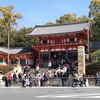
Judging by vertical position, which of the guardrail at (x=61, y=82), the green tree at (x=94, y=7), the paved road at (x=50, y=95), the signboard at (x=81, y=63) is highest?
the green tree at (x=94, y=7)

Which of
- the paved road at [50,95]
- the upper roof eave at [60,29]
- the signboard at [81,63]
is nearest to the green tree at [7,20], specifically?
the upper roof eave at [60,29]

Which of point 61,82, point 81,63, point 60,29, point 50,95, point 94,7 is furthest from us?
point 94,7

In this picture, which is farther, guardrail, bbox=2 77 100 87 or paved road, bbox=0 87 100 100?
guardrail, bbox=2 77 100 87

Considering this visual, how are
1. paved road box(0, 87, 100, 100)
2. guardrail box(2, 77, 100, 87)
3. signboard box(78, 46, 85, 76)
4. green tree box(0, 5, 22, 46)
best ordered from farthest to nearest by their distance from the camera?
Result: 1. green tree box(0, 5, 22, 46)
2. signboard box(78, 46, 85, 76)
3. guardrail box(2, 77, 100, 87)
4. paved road box(0, 87, 100, 100)

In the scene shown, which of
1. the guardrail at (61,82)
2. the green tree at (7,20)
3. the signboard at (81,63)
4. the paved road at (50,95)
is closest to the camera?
the paved road at (50,95)

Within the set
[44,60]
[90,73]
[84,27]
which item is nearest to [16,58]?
[44,60]

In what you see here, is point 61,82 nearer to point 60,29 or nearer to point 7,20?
point 60,29

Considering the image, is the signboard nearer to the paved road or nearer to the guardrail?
the guardrail

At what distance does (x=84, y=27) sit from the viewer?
50594 millimetres

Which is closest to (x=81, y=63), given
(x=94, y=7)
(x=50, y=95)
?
(x=50, y=95)

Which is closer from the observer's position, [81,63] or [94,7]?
[81,63]

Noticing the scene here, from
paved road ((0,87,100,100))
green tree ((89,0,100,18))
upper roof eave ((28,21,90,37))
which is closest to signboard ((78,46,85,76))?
paved road ((0,87,100,100))

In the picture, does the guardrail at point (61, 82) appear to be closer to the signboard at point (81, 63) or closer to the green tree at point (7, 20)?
the signboard at point (81, 63)

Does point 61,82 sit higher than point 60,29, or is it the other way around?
point 60,29
